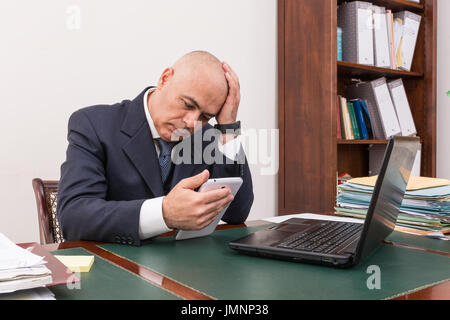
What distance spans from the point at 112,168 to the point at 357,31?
1785 millimetres

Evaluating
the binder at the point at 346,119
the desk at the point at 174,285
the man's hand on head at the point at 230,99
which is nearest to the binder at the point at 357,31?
the binder at the point at 346,119

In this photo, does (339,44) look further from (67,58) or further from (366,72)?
(67,58)

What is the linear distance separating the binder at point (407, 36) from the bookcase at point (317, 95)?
0.05 meters

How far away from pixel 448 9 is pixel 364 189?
7.06ft

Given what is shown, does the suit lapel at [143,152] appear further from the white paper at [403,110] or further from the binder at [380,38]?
the white paper at [403,110]

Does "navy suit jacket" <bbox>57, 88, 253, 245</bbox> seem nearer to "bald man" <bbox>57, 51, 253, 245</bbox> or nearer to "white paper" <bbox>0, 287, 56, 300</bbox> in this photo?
"bald man" <bbox>57, 51, 253, 245</bbox>

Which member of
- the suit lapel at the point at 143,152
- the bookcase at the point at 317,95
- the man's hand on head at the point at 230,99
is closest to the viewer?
the suit lapel at the point at 143,152

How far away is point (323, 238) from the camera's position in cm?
98

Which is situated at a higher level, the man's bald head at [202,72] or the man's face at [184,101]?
the man's bald head at [202,72]

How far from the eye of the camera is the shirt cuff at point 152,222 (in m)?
1.04

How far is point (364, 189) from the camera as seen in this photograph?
1431 millimetres

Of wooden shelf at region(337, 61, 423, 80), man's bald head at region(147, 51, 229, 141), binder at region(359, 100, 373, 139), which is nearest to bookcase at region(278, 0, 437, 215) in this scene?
wooden shelf at region(337, 61, 423, 80)

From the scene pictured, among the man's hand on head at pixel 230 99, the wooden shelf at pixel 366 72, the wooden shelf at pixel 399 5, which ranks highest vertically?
the wooden shelf at pixel 399 5

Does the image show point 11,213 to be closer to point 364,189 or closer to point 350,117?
point 364,189
